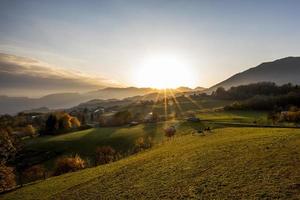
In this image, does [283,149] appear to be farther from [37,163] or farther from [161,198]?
[37,163]

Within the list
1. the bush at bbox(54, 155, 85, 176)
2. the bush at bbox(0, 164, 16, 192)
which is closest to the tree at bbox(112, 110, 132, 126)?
the bush at bbox(54, 155, 85, 176)

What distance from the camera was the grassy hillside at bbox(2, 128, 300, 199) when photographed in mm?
22938

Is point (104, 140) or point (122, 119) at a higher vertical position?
point (122, 119)

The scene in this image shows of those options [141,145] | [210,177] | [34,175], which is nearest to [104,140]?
[141,145]

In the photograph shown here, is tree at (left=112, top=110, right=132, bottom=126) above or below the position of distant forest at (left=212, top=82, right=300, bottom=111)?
below

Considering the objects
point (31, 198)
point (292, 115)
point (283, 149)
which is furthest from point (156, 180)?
point (292, 115)

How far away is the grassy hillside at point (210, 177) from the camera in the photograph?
2294cm

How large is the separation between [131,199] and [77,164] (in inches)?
1673

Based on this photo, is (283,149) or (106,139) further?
(106,139)

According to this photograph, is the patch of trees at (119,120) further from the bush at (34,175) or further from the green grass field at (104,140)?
the bush at (34,175)

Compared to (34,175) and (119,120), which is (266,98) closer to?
(119,120)

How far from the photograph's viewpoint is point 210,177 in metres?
27.7

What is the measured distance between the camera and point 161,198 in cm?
2559

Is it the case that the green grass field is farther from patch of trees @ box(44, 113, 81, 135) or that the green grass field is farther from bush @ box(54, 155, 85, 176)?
patch of trees @ box(44, 113, 81, 135)
